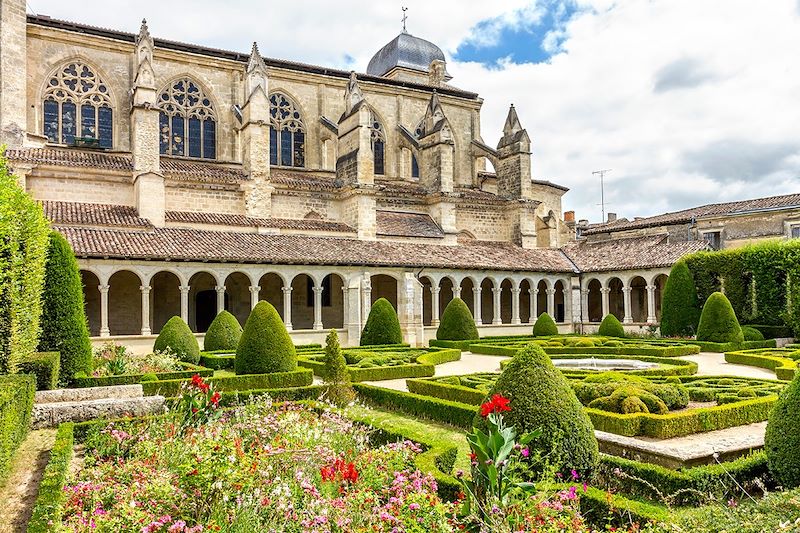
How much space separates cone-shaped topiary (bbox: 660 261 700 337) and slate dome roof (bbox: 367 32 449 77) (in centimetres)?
2279

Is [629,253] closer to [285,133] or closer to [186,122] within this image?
[285,133]

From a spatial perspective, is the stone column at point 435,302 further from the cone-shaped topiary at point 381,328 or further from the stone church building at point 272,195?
the cone-shaped topiary at point 381,328

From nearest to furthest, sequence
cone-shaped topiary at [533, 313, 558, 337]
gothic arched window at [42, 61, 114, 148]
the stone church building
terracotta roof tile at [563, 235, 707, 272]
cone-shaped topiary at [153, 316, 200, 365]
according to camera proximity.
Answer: cone-shaped topiary at [153, 316, 200, 365] → the stone church building → cone-shaped topiary at [533, 313, 558, 337] → gothic arched window at [42, 61, 114, 148] → terracotta roof tile at [563, 235, 707, 272]

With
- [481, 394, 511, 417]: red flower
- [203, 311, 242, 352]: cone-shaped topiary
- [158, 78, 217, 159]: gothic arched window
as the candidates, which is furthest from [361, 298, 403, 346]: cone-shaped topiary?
[481, 394, 511, 417]: red flower

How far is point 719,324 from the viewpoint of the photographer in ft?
69.8

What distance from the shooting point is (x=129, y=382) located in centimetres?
1183

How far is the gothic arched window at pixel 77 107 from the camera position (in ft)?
85.7

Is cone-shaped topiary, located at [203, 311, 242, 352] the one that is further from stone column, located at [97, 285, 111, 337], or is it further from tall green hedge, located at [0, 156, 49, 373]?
tall green hedge, located at [0, 156, 49, 373]

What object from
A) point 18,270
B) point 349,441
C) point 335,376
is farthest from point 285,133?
point 349,441

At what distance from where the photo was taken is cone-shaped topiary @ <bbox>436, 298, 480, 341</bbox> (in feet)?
76.0

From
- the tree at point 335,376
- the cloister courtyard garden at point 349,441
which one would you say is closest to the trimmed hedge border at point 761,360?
the cloister courtyard garden at point 349,441

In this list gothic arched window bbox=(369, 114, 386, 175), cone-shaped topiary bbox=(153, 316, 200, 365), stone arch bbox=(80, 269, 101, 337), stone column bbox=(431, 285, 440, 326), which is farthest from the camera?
gothic arched window bbox=(369, 114, 386, 175)

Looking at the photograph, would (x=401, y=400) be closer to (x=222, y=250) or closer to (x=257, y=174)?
(x=222, y=250)

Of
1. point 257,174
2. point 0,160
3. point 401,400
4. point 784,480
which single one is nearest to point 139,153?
point 257,174
